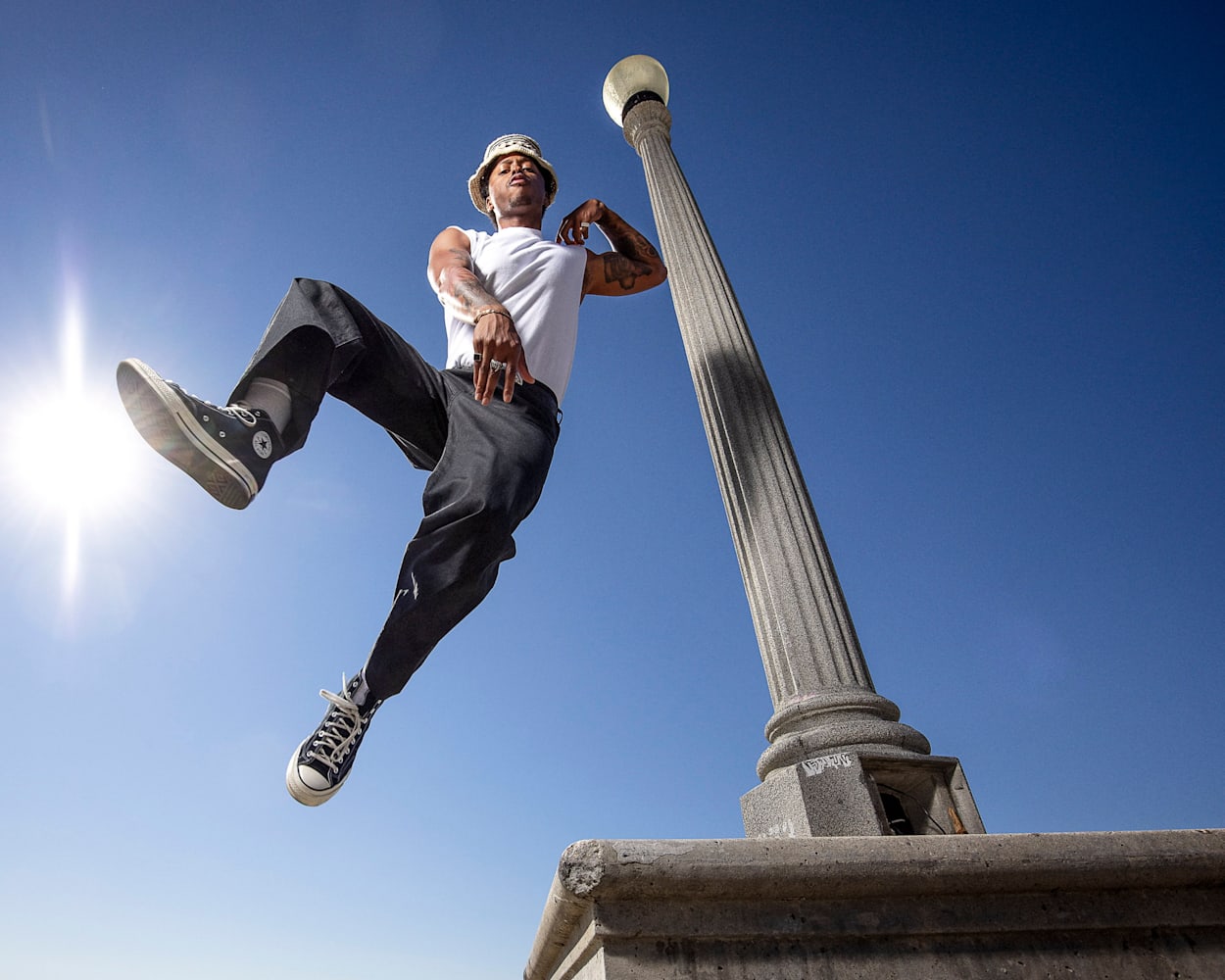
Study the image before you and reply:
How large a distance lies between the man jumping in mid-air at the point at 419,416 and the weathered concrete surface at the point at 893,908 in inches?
41.6

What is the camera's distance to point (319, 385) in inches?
102

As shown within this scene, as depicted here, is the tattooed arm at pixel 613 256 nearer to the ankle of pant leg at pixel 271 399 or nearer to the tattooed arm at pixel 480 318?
the tattooed arm at pixel 480 318

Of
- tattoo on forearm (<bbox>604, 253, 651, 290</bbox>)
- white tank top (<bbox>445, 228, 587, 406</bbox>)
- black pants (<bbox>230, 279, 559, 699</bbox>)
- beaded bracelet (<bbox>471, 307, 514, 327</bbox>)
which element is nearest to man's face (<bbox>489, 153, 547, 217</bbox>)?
white tank top (<bbox>445, 228, 587, 406</bbox>)

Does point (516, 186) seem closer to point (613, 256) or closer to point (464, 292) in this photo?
point (613, 256)

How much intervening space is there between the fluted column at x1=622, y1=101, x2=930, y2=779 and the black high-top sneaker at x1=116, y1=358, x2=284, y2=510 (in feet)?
9.83

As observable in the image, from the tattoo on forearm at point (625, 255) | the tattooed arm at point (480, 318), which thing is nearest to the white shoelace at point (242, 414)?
the tattooed arm at point (480, 318)

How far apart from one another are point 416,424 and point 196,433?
898 millimetres

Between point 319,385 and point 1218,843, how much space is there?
119 inches

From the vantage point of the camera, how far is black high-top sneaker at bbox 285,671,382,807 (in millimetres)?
2482

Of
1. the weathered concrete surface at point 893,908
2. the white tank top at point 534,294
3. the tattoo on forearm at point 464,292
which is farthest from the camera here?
the white tank top at point 534,294

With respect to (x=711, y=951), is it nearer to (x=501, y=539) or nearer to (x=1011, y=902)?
(x=1011, y=902)

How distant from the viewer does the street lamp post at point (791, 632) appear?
368cm

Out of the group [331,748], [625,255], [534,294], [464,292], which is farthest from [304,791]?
[625,255]

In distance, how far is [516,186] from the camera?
Answer: 3641 mm
